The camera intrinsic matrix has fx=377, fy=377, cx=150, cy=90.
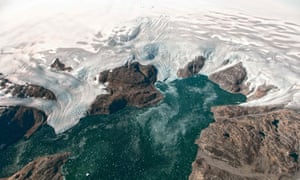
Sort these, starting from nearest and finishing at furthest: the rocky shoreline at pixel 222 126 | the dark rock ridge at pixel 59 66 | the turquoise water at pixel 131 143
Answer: the rocky shoreline at pixel 222 126, the turquoise water at pixel 131 143, the dark rock ridge at pixel 59 66

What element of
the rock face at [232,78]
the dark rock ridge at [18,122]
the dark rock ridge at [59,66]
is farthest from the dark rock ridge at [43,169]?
the rock face at [232,78]

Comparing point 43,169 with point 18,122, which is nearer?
point 43,169

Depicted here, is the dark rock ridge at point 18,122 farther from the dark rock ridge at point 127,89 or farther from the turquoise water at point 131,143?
the dark rock ridge at point 127,89

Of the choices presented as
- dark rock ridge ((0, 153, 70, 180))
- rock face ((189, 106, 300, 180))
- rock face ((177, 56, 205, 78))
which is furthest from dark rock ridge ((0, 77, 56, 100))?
rock face ((177, 56, 205, 78))

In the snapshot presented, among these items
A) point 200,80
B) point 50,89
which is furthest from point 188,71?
point 50,89

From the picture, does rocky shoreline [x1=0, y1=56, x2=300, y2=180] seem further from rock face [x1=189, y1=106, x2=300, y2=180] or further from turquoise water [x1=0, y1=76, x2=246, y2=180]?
turquoise water [x1=0, y1=76, x2=246, y2=180]

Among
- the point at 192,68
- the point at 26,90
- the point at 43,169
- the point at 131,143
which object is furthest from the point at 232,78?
the point at 43,169

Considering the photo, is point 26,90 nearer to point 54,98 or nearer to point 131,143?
point 54,98
